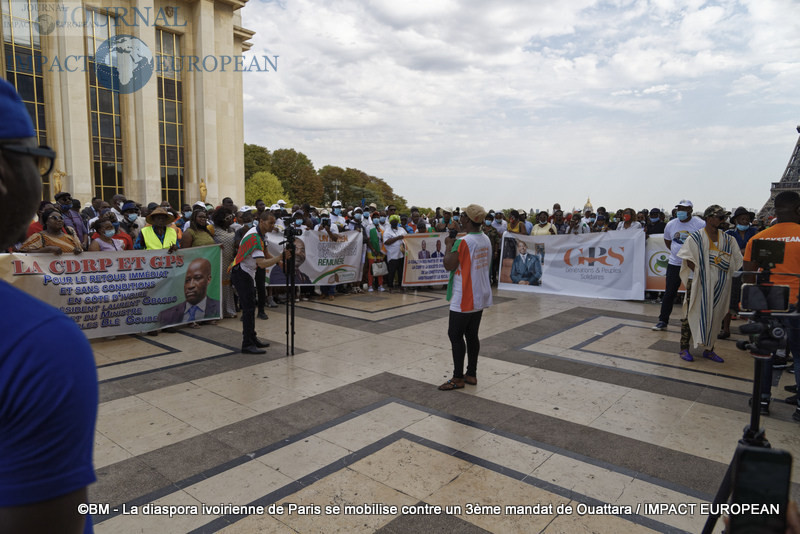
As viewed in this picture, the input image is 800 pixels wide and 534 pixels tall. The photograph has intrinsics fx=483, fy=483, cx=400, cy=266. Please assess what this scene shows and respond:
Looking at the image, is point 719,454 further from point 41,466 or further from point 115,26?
point 115,26

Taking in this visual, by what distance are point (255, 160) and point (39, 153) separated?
7832 centimetres

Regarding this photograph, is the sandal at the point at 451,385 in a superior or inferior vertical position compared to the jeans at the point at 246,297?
inferior

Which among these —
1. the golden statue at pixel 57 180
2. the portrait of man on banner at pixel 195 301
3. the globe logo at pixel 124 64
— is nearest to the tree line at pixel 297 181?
the globe logo at pixel 124 64

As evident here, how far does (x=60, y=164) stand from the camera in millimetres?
28766

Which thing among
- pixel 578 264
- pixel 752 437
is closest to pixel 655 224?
pixel 578 264

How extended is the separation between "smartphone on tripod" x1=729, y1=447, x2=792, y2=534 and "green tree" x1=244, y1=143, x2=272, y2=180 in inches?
2948

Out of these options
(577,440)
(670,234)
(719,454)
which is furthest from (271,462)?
(670,234)

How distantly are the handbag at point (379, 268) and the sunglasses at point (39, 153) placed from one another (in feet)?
37.9

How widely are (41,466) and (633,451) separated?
4.42 meters

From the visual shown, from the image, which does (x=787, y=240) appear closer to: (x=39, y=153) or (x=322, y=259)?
(x=39, y=153)

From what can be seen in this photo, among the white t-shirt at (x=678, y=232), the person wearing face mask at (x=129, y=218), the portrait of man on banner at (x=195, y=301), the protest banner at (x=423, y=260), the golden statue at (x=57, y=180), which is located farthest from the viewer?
the golden statue at (x=57, y=180)

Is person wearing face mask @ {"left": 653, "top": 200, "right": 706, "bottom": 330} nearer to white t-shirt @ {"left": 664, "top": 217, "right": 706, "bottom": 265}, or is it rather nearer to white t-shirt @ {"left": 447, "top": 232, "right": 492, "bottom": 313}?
white t-shirt @ {"left": 664, "top": 217, "right": 706, "bottom": 265}

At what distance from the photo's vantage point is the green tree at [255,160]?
7269cm

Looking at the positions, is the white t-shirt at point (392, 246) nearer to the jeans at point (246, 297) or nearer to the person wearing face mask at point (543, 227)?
the person wearing face mask at point (543, 227)
